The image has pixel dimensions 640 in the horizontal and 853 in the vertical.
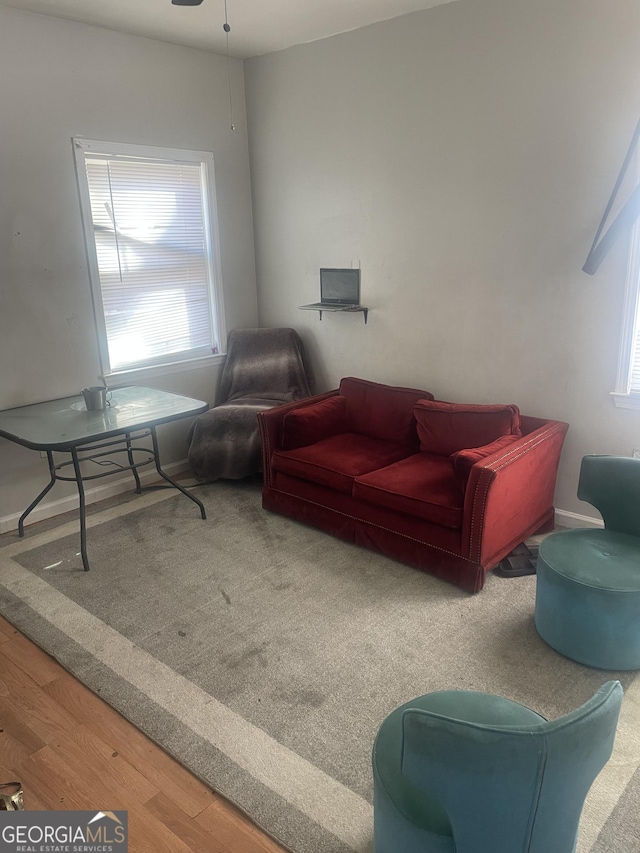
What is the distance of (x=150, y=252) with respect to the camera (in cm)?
411

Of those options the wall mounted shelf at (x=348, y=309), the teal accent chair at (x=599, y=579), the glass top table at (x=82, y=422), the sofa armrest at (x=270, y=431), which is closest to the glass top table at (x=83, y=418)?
the glass top table at (x=82, y=422)

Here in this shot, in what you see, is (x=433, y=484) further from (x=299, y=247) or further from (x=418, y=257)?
(x=299, y=247)

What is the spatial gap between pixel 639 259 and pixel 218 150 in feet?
9.36

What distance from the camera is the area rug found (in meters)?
1.91

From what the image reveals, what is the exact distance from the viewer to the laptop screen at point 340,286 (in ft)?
13.6

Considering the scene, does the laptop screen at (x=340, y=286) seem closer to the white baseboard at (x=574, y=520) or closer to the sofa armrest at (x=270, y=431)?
the sofa armrest at (x=270, y=431)

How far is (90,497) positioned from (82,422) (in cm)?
94

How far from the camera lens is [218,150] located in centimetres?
436

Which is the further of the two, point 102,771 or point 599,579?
point 599,579

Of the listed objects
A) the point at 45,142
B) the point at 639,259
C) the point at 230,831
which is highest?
the point at 45,142

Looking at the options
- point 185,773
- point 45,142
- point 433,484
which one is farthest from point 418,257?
point 185,773

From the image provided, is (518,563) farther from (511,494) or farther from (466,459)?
(466,459)

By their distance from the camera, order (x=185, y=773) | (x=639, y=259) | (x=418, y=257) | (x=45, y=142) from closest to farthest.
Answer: (x=185, y=773)
(x=639, y=259)
(x=45, y=142)
(x=418, y=257)
